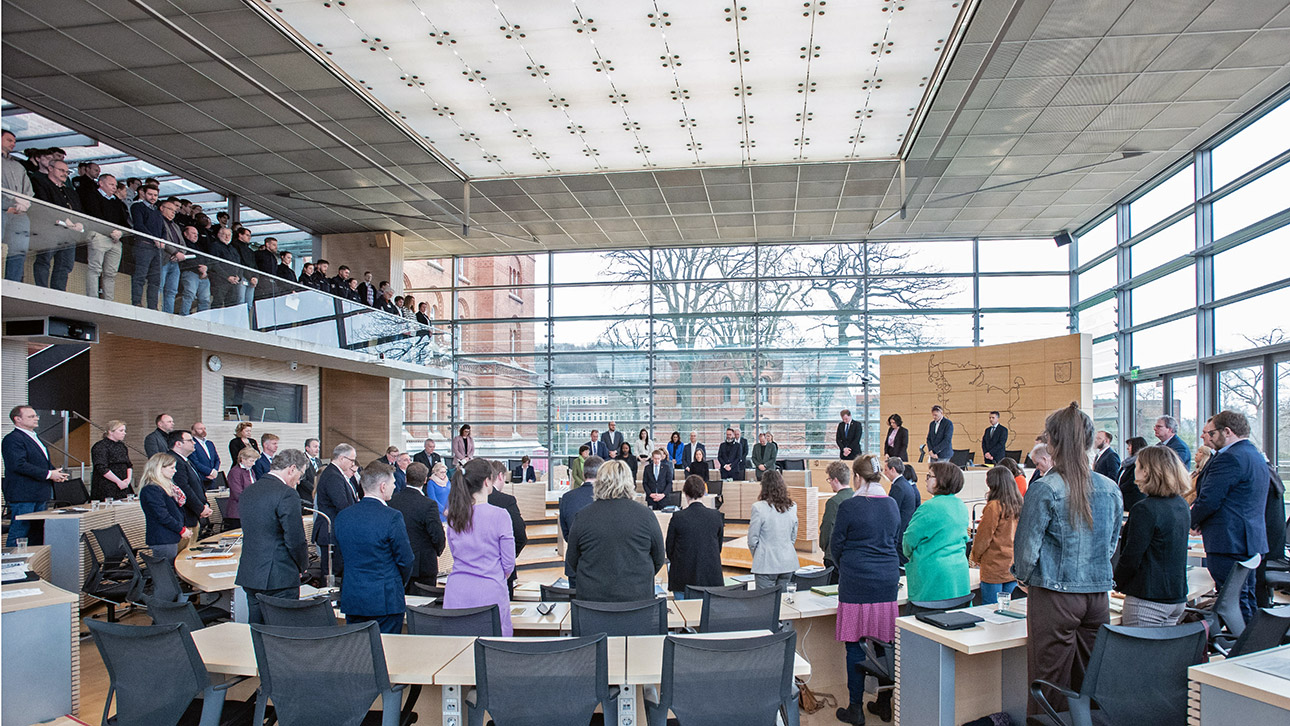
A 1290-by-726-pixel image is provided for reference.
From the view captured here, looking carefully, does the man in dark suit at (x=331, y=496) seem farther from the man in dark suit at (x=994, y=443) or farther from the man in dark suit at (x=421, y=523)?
the man in dark suit at (x=994, y=443)

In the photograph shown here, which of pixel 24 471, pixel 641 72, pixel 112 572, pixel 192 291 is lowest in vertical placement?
pixel 112 572

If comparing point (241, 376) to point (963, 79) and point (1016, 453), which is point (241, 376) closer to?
point (963, 79)

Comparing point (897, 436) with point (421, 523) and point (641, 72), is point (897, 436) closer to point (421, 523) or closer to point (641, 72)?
point (641, 72)

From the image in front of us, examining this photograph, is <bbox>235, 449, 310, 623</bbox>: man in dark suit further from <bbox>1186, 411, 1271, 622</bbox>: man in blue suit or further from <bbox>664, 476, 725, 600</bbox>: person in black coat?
<bbox>1186, 411, 1271, 622</bbox>: man in blue suit

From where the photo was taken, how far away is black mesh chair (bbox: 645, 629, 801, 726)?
3.21m

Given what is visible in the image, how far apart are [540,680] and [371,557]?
157 cm

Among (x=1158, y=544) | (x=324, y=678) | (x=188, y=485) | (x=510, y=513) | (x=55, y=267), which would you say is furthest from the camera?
(x=55, y=267)

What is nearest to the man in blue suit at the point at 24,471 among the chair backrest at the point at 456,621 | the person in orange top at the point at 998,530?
the chair backrest at the point at 456,621

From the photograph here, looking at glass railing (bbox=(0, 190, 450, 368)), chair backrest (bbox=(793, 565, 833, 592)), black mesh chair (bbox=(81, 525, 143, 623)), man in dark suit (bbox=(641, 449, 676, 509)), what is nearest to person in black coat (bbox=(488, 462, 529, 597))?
chair backrest (bbox=(793, 565, 833, 592))

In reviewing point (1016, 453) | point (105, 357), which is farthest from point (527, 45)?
point (1016, 453)

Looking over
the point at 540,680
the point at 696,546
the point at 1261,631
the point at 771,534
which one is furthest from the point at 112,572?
the point at 1261,631

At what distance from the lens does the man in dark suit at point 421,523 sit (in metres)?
5.35

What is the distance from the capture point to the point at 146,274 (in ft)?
29.2

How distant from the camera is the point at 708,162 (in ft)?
39.4
